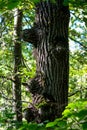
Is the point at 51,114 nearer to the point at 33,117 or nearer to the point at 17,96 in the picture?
the point at 33,117

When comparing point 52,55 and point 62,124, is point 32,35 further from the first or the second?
point 62,124

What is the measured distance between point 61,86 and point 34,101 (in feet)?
1.34

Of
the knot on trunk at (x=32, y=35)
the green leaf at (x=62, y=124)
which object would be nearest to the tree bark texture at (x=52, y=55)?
the knot on trunk at (x=32, y=35)

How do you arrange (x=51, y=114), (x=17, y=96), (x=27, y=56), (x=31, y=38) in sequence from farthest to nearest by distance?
(x=27, y=56) → (x=17, y=96) → (x=31, y=38) → (x=51, y=114)

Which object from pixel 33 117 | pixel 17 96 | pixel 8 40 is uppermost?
pixel 8 40

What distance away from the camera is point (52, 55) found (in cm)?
418

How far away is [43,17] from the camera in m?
4.36

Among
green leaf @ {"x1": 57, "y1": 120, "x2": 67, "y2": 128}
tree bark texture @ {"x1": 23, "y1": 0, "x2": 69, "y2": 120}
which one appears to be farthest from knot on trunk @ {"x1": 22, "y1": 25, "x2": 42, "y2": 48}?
green leaf @ {"x1": 57, "y1": 120, "x2": 67, "y2": 128}

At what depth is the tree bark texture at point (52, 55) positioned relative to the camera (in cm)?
407

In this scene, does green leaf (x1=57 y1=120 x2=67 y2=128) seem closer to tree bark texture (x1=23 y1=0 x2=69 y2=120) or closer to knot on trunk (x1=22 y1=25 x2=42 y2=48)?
tree bark texture (x1=23 y1=0 x2=69 y2=120)

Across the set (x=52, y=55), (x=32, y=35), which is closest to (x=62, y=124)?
(x=52, y=55)

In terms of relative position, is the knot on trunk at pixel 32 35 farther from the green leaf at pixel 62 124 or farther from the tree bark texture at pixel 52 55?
the green leaf at pixel 62 124

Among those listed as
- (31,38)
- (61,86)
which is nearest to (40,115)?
(61,86)

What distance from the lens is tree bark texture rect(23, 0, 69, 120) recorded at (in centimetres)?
407
